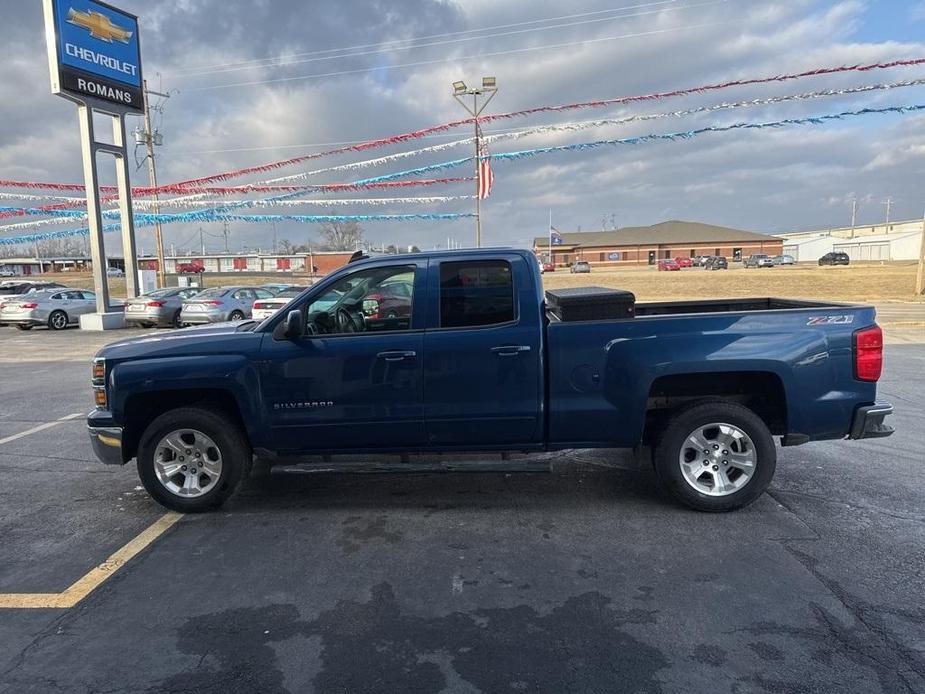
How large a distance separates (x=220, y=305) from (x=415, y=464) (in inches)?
645

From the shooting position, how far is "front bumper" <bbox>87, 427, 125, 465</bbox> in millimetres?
4504

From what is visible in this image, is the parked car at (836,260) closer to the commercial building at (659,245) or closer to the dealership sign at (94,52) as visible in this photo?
the commercial building at (659,245)

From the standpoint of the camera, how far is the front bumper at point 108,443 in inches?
177

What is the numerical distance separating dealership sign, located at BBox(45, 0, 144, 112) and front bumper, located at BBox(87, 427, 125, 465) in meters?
18.2

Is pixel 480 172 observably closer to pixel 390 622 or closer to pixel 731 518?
pixel 731 518

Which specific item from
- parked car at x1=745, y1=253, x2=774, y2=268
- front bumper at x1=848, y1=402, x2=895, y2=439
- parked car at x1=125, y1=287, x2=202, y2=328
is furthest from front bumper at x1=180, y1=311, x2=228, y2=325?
parked car at x1=745, y1=253, x2=774, y2=268

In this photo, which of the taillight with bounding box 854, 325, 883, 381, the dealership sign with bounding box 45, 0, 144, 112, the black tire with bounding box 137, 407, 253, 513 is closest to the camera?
the taillight with bounding box 854, 325, 883, 381

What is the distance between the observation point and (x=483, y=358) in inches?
169

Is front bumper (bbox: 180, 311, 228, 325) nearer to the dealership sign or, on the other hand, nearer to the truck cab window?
the dealership sign

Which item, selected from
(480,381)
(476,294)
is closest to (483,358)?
(480,381)

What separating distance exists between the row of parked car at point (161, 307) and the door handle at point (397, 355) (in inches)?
583

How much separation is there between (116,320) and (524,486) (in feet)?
64.7

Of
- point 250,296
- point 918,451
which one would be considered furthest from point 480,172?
point 918,451

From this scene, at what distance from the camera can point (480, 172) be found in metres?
18.6
